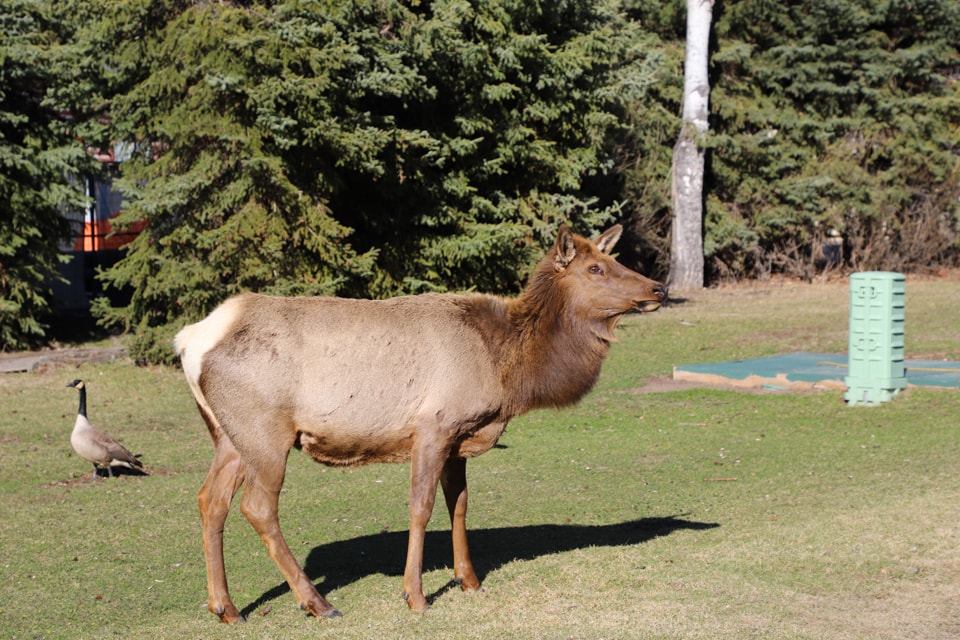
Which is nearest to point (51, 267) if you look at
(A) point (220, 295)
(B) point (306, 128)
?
(A) point (220, 295)

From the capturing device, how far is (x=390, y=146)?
18.9 meters

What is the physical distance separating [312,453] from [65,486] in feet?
17.5

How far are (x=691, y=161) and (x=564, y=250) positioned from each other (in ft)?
78.3

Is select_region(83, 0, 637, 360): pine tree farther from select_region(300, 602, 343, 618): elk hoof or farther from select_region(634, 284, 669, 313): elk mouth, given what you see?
select_region(300, 602, 343, 618): elk hoof

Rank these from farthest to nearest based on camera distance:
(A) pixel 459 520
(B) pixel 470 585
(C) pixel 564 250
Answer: (C) pixel 564 250, (A) pixel 459 520, (B) pixel 470 585

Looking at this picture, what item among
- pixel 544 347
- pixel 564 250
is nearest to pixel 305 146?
pixel 564 250

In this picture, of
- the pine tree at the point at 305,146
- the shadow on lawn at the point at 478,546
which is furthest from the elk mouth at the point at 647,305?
the pine tree at the point at 305,146

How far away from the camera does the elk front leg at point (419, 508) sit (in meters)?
6.53

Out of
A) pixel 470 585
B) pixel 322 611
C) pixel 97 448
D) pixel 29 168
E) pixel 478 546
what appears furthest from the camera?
pixel 29 168

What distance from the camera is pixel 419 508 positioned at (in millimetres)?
6617

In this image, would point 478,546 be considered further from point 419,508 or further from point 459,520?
point 419,508

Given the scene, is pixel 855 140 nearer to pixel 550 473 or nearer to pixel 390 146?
pixel 390 146

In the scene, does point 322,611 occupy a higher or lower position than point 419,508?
lower

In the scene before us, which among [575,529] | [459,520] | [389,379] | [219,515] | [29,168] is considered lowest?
[575,529]
